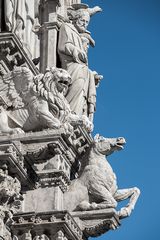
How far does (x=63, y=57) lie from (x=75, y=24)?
1585 millimetres

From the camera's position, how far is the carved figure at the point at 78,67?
38.0 metres

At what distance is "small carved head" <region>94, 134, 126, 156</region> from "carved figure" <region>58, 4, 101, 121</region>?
1129 mm

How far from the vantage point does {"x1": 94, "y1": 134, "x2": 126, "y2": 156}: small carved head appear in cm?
3678

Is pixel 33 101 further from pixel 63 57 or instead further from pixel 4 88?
pixel 63 57

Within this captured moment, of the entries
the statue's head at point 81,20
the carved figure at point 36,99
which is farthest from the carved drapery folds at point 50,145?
the statue's head at point 81,20

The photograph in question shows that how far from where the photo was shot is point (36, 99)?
35000 millimetres

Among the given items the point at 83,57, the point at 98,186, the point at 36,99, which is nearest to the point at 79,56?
the point at 83,57

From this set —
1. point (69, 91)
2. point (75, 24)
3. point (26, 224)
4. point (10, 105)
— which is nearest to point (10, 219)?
point (26, 224)

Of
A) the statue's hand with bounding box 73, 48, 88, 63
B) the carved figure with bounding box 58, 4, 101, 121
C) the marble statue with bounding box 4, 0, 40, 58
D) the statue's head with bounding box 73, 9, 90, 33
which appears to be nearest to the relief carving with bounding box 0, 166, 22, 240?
the marble statue with bounding box 4, 0, 40, 58

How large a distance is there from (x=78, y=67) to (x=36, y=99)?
3664 millimetres

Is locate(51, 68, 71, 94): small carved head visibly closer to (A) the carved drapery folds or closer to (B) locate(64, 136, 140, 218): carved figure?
(A) the carved drapery folds

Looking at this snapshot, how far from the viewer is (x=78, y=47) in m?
38.8

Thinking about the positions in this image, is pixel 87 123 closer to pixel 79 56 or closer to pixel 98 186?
pixel 98 186

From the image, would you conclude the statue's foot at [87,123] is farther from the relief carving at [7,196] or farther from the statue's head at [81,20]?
the relief carving at [7,196]
